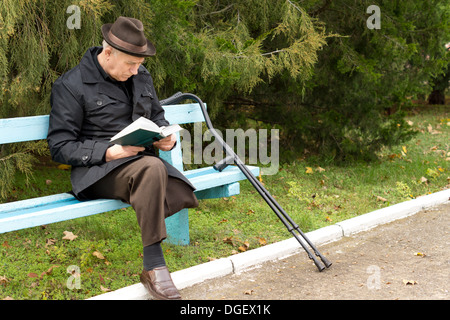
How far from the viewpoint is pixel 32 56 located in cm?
437

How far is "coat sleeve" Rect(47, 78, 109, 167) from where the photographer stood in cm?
336

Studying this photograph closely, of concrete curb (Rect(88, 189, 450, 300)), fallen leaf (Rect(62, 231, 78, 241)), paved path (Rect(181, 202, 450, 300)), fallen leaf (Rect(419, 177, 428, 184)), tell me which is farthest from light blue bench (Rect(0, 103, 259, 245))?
fallen leaf (Rect(419, 177, 428, 184))

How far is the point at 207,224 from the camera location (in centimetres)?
465

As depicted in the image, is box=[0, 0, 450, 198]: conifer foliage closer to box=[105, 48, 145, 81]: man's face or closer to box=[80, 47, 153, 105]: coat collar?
box=[80, 47, 153, 105]: coat collar

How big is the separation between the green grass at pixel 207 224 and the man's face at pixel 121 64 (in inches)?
48.9

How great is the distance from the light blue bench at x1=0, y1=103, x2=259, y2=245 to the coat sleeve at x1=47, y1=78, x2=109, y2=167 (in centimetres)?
13

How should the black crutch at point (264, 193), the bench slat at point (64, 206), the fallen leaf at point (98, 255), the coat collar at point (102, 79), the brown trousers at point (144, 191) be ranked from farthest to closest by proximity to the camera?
1. the fallen leaf at point (98, 255)
2. the black crutch at point (264, 193)
3. the coat collar at point (102, 79)
4. the brown trousers at point (144, 191)
5. the bench slat at point (64, 206)

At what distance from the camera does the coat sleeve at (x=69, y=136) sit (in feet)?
11.0

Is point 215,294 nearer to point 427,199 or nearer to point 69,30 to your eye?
point 69,30

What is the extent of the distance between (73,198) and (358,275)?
1946 mm

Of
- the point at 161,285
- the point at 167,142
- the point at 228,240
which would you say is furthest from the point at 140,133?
the point at 228,240

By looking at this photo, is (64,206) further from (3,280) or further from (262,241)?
(262,241)

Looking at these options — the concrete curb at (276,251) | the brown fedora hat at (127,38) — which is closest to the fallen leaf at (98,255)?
the concrete curb at (276,251)

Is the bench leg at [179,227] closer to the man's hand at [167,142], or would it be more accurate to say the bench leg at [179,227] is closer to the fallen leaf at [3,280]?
the man's hand at [167,142]
